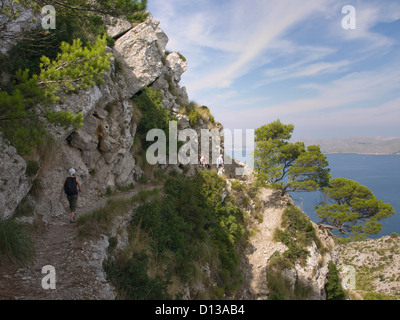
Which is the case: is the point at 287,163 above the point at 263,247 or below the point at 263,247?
above

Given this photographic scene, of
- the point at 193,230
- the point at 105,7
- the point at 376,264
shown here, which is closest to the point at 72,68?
the point at 105,7

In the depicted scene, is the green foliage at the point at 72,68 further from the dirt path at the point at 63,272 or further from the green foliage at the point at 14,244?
the dirt path at the point at 63,272

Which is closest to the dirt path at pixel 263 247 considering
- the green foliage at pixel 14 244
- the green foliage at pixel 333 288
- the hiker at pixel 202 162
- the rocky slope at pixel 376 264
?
the green foliage at pixel 333 288

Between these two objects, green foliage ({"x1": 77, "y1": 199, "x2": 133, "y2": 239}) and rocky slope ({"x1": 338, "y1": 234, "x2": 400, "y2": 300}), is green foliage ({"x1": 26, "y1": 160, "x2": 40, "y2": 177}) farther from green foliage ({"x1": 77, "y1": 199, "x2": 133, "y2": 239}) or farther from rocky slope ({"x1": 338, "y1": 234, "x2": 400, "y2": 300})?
rocky slope ({"x1": 338, "y1": 234, "x2": 400, "y2": 300})

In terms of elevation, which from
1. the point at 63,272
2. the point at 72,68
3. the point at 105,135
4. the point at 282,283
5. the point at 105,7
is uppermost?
the point at 105,7

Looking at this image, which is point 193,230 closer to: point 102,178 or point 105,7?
point 102,178

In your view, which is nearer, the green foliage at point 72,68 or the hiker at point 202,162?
the green foliage at point 72,68

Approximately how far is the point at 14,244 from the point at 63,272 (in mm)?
1348

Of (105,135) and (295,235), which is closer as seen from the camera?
(105,135)

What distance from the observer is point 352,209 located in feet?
64.3

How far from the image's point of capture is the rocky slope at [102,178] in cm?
526

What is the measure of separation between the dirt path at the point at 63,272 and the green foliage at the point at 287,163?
49.7 feet

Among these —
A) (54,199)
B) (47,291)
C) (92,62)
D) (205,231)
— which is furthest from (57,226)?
(205,231)

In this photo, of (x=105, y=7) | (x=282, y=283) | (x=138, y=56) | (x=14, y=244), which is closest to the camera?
(x=14, y=244)
